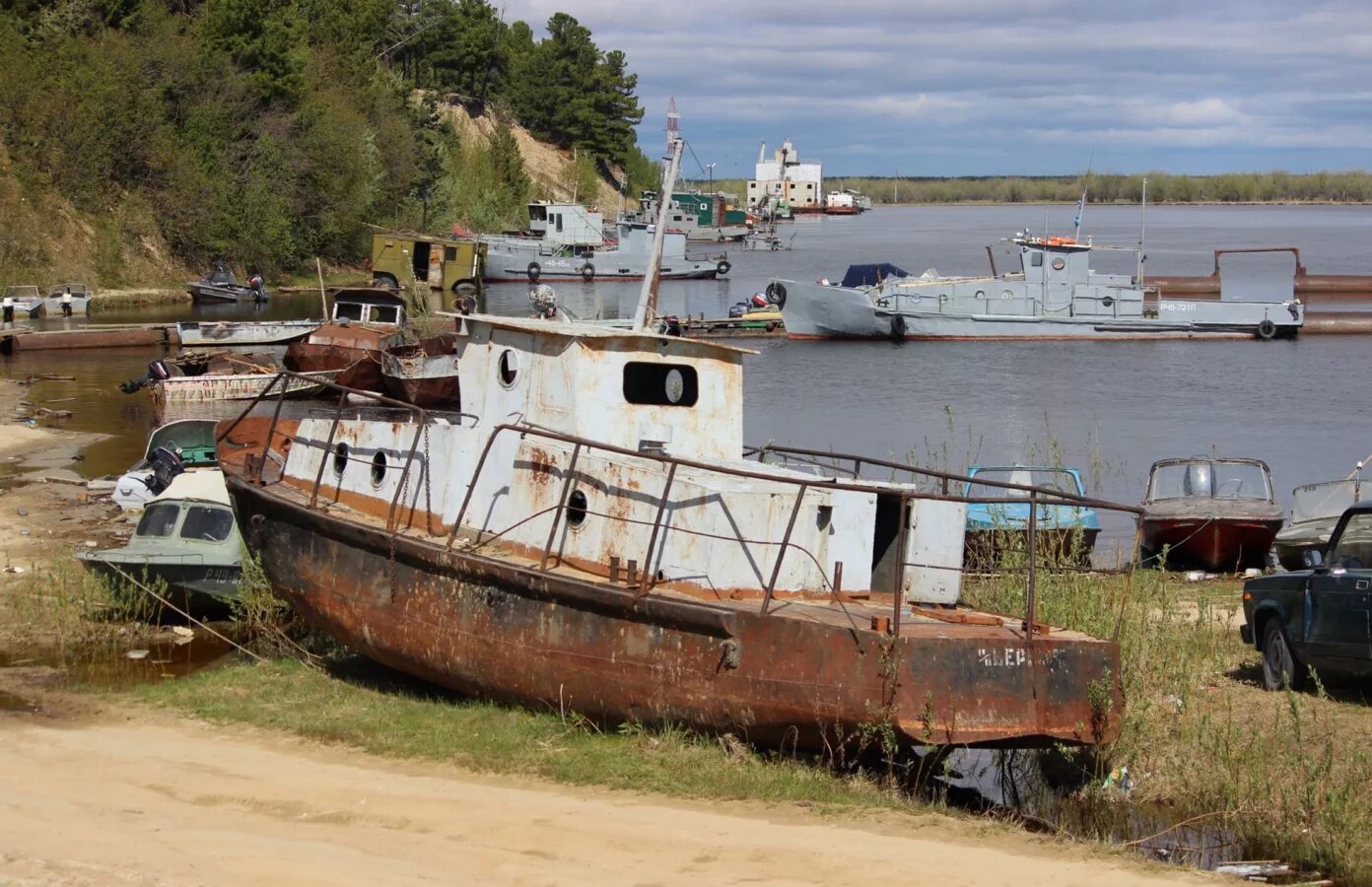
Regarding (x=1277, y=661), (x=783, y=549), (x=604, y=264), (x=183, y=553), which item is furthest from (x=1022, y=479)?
(x=604, y=264)

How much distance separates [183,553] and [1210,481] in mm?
14121

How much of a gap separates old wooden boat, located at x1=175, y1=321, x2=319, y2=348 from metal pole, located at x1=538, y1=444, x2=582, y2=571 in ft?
99.7

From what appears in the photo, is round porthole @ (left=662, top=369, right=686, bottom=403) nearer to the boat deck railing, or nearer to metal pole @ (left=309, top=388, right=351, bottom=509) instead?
the boat deck railing

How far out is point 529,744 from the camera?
12062mm

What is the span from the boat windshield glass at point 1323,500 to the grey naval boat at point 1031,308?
102 ft

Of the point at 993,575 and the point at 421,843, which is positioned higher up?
the point at 993,575

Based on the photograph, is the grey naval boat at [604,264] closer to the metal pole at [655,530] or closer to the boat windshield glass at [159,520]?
the boat windshield glass at [159,520]

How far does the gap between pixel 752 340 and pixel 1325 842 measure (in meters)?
45.7

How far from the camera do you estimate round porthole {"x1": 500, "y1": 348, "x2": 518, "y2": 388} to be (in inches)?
534

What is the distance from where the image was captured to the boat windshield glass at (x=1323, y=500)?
20266 millimetres

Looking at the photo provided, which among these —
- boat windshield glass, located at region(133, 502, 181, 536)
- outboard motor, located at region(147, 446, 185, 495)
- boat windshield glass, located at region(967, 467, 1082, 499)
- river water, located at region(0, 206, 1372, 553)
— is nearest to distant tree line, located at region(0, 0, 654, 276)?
river water, located at region(0, 206, 1372, 553)

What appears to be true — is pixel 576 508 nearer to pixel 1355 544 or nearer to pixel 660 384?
pixel 660 384

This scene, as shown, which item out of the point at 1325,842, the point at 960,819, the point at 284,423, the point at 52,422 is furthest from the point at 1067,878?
the point at 52,422

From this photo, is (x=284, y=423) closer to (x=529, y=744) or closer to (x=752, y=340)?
(x=529, y=744)
